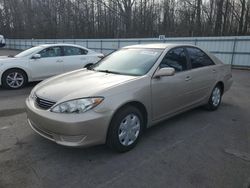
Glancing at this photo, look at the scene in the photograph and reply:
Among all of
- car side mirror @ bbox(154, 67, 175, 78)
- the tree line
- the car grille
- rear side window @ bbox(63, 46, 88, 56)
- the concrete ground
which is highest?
the tree line

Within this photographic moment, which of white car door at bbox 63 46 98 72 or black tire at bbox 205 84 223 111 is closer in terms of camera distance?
black tire at bbox 205 84 223 111

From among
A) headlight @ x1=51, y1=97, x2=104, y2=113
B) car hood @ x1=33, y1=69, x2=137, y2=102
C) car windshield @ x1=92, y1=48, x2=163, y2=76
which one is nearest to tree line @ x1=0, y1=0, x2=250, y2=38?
car windshield @ x1=92, y1=48, x2=163, y2=76

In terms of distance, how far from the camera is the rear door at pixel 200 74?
172 inches

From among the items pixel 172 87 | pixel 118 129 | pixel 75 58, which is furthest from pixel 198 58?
pixel 75 58

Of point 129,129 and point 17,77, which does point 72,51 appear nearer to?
point 17,77

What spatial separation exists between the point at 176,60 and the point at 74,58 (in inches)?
194

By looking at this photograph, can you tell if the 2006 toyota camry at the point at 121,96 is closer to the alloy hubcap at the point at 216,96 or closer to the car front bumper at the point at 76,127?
the car front bumper at the point at 76,127

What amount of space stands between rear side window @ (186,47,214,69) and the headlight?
2.37 metres

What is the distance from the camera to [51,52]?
771 centimetres

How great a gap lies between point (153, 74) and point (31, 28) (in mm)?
40833

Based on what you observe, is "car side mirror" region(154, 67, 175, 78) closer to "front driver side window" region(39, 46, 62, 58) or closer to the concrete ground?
the concrete ground

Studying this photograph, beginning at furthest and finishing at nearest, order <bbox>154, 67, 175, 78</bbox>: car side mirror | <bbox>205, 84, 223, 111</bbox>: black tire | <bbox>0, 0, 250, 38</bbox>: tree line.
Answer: <bbox>0, 0, 250, 38</bbox>: tree line → <bbox>205, 84, 223, 111</bbox>: black tire → <bbox>154, 67, 175, 78</bbox>: car side mirror

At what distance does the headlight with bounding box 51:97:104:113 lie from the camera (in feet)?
9.25

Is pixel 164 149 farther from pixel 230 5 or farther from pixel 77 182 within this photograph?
pixel 230 5
